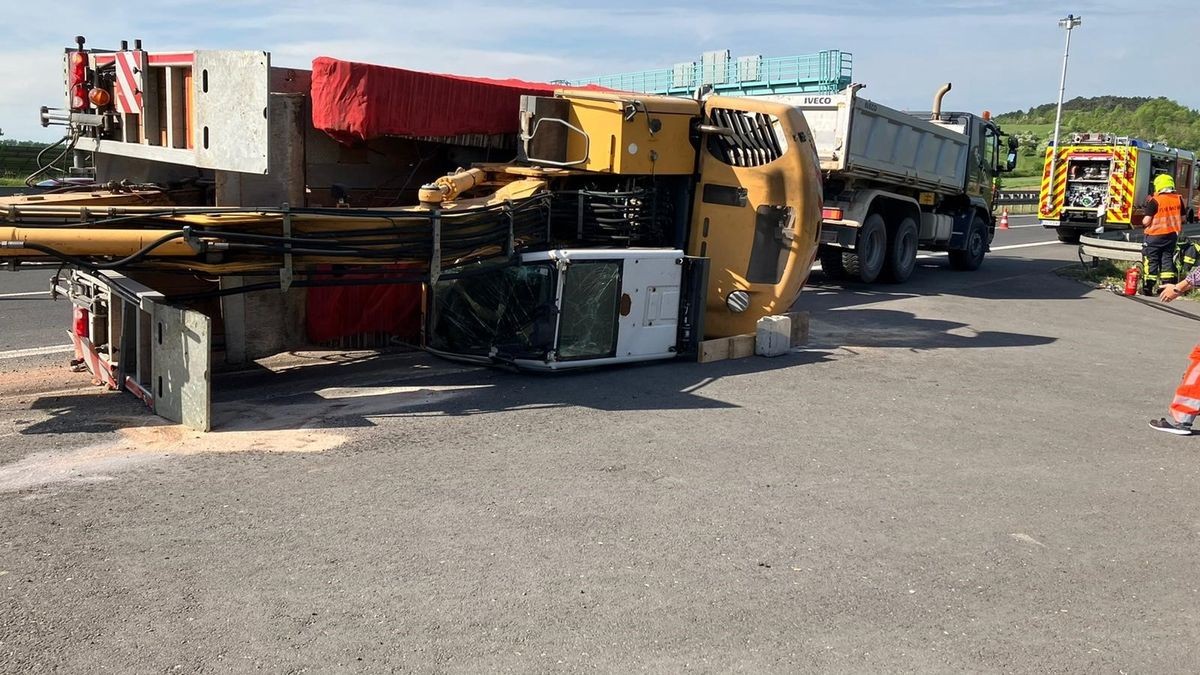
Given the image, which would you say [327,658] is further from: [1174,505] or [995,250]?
[995,250]

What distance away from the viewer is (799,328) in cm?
976

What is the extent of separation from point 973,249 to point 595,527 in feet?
50.4

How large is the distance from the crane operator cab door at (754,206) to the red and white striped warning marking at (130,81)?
4.47 m

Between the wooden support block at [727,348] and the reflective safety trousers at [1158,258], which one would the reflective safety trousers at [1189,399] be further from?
the reflective safety trousers at [1158,258]

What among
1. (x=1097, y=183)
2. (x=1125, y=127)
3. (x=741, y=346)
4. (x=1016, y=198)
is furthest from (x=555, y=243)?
(x=1125, y=127)

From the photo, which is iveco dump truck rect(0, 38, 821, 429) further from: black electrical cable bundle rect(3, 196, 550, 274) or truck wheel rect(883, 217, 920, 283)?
truck wheel rect(883, 217, 920, 283)

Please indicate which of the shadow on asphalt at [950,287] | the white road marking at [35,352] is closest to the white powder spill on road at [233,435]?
the white road marking at [35,352]

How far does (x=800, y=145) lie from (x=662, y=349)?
2.08 metres

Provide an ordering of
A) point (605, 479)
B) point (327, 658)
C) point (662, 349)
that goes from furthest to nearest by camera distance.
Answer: point (662, 349) → point (605, 479) → point (327, 658)

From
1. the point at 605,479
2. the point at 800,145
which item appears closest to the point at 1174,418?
the point at 800,145

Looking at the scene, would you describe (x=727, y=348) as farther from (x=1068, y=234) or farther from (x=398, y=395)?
(x=1068, y=234)

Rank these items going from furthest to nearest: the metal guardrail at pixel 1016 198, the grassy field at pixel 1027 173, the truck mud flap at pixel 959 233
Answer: the grassy field at pixel 1027 173 → the metal guardrail at pixel 1016 198 → the truck mud flap at pixel 959 233

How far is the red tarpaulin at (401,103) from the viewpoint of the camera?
742cm

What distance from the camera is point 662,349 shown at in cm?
852
